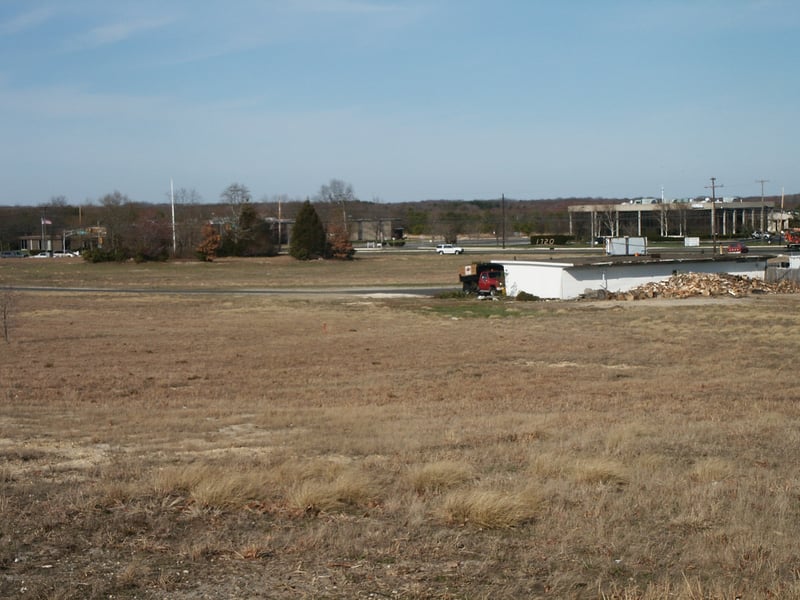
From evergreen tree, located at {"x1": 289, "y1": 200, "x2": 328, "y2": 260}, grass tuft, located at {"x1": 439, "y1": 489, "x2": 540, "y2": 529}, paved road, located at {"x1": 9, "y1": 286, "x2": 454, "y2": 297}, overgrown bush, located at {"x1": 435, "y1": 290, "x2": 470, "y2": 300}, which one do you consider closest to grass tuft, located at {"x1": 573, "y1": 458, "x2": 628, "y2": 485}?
grass tuft, located at {"x1": 439, "y1": 489, "x2": 540, "y2": 529}

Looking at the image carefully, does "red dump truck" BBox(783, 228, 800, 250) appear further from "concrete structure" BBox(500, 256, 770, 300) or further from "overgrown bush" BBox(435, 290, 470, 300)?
"overgrown bush" BBox(435, 290, 470, 300)

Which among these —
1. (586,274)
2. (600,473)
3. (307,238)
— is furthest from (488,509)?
(307,238)

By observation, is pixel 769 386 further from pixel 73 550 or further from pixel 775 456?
pixel 73 550

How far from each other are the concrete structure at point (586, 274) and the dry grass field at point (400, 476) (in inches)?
975

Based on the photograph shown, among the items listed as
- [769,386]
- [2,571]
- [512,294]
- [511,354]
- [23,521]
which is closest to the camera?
[2,571]

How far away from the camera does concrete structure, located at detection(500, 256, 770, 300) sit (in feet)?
171

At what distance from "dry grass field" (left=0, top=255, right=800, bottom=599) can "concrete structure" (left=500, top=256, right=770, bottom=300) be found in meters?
24.8

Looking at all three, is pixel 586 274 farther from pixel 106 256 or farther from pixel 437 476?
pixel 106 256

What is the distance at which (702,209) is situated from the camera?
506 feet

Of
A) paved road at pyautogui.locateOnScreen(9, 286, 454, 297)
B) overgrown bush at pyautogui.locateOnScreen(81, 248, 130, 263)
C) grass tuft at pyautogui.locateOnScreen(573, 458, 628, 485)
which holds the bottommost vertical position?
paved road at pyautogui.locateOnScreen(9, 286, 454, 297)

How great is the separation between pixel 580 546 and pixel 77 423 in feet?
33.2

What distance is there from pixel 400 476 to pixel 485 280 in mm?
46037

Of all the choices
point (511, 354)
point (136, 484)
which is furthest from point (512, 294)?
point (136, 484)

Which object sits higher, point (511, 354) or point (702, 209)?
point (702, 209)
